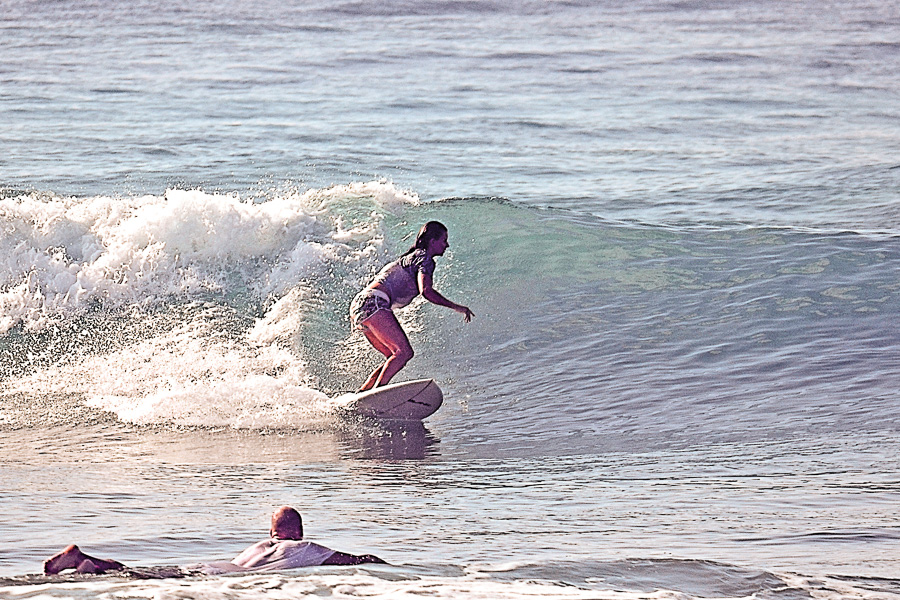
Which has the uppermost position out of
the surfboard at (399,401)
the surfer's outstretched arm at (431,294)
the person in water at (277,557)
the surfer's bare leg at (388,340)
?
the surfer's outstretched arm at (431,294)

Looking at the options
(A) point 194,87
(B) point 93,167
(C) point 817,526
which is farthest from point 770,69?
(C) point 817,526

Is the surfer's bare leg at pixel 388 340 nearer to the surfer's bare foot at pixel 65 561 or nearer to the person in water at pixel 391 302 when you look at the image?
the person in water at pixel 391 302

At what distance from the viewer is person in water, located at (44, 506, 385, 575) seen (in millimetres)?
4426

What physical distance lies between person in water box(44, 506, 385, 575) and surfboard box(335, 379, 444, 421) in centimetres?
321

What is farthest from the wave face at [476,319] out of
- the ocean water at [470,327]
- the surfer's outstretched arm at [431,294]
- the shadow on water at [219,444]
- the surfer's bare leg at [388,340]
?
the surfer's outstretched arm at [431,294]

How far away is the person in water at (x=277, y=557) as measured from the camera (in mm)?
4426

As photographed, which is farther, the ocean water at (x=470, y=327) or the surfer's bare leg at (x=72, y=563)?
the ocean water at (x=470, y=327)

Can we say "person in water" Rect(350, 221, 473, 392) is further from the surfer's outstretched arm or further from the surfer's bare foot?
the surfer's bare foot

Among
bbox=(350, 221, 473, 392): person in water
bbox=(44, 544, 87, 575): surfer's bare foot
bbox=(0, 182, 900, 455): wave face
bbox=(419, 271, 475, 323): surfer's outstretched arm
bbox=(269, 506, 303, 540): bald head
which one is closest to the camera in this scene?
bbox=(44, 544, 87, 575): surfer's bare foot

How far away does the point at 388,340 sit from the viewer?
26.5ft

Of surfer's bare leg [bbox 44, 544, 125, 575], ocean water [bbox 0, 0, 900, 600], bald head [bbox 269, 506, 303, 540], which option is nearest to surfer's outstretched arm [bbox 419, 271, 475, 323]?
ocean water [bbox 0, 0, 900, 600]

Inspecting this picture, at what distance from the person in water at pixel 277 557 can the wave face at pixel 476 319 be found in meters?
2.91

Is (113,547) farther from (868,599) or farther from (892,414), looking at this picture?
(892,414)

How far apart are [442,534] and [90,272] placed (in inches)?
312
